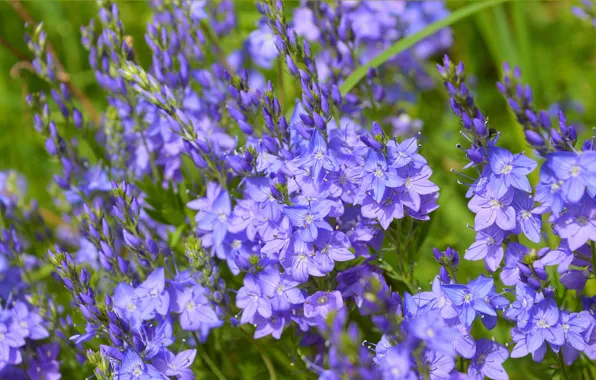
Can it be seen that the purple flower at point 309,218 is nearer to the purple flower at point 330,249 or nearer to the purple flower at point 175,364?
the purple flower at point 330,249

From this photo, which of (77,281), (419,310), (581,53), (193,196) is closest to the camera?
(419,310)

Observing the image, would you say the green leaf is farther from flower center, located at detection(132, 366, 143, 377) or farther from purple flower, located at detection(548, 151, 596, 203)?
flower center, located at detection(132, 366, 143, 377)

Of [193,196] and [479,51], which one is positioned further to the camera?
[479,51]

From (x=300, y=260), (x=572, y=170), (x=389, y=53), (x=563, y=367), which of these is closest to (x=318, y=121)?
(x=300, y=260)

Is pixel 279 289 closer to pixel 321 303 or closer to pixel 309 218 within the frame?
pixel 321 303

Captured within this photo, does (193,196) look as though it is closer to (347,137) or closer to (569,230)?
(347,137)

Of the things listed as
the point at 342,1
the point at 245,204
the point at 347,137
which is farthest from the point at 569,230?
the point at 342,1

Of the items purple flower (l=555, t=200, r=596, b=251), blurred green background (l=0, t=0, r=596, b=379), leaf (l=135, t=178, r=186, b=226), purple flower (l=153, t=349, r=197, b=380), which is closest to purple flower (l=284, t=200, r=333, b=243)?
purple flower (l=153, t=349, r=197, b=380)
